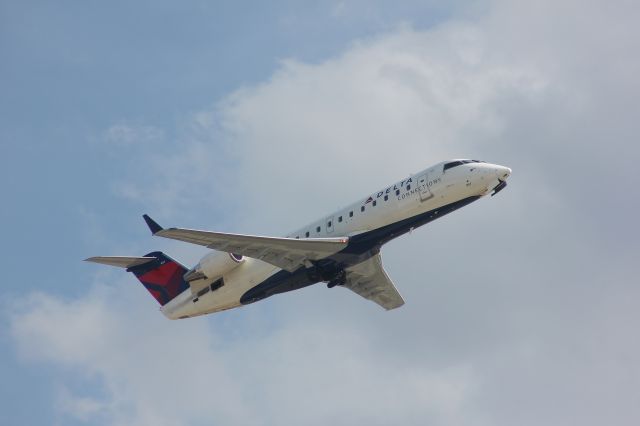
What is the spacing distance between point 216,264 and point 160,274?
13.2ft

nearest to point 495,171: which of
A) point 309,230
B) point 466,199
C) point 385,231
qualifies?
point 466,199

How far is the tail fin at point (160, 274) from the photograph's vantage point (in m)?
42.1

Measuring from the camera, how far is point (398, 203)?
36.8 meters

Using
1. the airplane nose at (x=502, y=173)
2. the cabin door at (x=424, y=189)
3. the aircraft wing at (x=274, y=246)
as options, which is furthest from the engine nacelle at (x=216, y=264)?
the airplane nose at (x=502, y=173)

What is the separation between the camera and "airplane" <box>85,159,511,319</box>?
119 ft

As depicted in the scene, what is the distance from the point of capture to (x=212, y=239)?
3584 centimetres

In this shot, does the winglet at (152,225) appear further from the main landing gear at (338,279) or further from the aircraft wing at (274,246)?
the main landing gear at (338,279)

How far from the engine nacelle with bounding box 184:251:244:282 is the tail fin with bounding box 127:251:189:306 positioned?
2.54 metres

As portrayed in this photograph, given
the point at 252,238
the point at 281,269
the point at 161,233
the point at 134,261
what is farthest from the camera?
the point at 134,261

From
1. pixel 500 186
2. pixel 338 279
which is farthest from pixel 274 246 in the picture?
pixel 500 186

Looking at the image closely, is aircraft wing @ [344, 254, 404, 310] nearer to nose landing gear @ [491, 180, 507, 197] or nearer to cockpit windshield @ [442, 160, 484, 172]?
cockpit windshield @ [442, 160, 484, 172]

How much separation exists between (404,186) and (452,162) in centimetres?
185

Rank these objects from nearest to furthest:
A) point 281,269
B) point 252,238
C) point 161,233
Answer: point 161,233 → point 252,238 → point 281,269

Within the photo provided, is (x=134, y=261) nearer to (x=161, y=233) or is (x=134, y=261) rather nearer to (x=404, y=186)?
(x=161, y=233)
